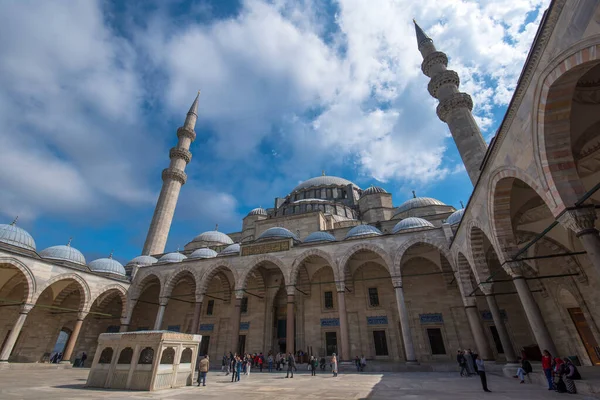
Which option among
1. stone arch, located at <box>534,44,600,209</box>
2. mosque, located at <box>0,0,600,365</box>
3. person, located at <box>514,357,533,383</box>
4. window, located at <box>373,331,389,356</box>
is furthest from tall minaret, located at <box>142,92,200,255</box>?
stone arch, located at <box>534,44,600,209</box>

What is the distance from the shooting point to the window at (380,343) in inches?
578

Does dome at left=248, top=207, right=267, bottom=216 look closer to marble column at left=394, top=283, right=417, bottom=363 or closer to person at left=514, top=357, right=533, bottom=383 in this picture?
marble column at left=394, top=283, right=417, bottom=363

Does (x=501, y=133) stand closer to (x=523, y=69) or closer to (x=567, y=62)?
(x=523, y=69)

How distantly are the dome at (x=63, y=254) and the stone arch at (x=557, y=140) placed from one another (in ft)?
75.1

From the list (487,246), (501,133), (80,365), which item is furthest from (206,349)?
(501,133)

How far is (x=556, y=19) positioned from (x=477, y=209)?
19.2 feet

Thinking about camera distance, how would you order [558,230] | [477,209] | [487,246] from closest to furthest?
[477,209], [558,230], [487,246]

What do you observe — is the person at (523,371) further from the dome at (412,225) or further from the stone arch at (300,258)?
the stone arch at (300,258)

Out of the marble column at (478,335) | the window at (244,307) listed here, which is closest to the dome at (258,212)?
the window at (244,307)

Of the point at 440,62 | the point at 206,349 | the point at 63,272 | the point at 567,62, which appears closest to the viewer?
the point at 567,62

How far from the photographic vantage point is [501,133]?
617cm

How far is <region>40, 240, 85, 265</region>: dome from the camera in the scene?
57.3 feet

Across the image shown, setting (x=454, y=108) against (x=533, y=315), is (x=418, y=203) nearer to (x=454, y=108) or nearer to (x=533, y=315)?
(x=454, y=108)

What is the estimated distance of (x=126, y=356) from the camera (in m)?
7.44
